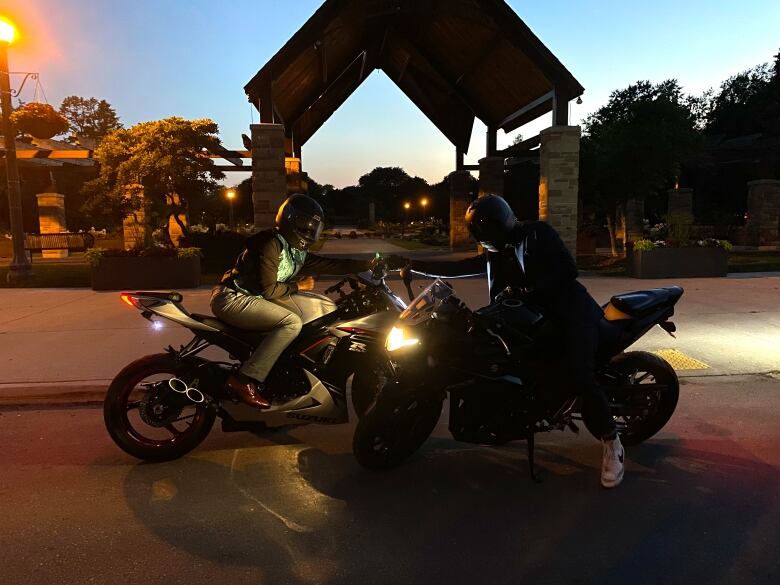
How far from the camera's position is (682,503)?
3.27 metres

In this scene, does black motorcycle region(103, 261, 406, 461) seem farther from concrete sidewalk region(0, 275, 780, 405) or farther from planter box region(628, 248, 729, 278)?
planter box region(628, 248, 729, 278)

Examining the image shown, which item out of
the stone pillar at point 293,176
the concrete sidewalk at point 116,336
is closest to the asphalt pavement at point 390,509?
the concrete sidewalk at point 116,336

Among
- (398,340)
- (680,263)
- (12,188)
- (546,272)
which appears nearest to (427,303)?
(398,340)

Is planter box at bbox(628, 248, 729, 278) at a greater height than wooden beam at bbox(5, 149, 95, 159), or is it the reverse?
wooden beam at bbox(5, 149, 95, 159)

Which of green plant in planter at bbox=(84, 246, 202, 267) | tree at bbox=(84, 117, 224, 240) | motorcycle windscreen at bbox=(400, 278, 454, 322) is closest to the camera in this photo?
motorcycle windscreen at bbox=(400, 278, 454, 322)

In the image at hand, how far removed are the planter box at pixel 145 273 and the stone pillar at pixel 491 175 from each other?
40.9 feet

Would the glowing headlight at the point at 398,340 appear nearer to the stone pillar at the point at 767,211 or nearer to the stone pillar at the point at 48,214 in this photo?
the stone pillar at the point at 48,214

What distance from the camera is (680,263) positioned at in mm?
13633

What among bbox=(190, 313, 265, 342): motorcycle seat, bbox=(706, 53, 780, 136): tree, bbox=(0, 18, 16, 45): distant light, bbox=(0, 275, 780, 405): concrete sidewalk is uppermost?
Answer: bbox=(706, 53, 780, 136): tree

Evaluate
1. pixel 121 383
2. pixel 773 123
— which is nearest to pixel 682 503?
pixel 121 383

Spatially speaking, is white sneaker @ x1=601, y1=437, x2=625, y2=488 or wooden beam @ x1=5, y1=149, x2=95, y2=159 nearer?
white sneaker @ x1=601, y1=437, x2=625, y2=488

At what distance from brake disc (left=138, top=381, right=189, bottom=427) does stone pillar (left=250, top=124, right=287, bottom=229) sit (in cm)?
941

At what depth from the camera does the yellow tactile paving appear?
19.9ft

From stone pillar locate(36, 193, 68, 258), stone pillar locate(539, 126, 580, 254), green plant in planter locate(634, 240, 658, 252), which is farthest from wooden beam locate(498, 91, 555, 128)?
stone pillar locate(36, 193, 68, 258)
